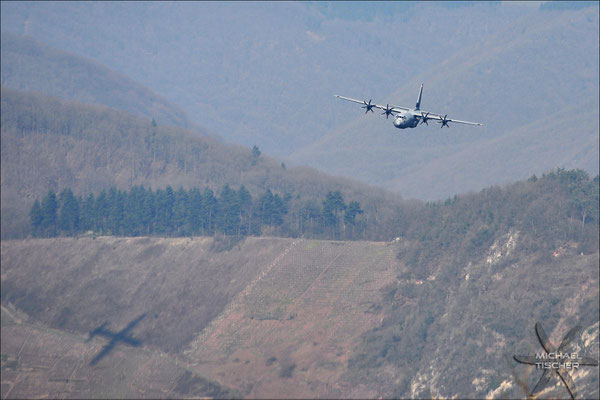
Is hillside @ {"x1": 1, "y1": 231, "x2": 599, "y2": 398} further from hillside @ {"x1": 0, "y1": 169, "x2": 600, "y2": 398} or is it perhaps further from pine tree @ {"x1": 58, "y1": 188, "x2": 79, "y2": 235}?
pine tree @ {"x1": 58, "y1": 188, "x2": 79, "y2": 235}

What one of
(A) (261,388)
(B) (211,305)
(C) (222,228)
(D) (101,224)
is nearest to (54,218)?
(D) (101,224)

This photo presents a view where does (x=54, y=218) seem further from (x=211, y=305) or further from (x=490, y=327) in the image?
(x=490, y=327)

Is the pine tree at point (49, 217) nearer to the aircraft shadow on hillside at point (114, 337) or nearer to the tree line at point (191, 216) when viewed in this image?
the tree line at point (191, 216)

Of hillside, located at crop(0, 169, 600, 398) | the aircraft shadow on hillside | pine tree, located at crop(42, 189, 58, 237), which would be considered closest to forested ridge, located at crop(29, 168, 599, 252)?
pine tree, located at crop(42, 189, 58, 237)

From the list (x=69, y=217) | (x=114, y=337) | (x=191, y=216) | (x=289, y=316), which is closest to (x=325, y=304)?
(x=289, y=316)

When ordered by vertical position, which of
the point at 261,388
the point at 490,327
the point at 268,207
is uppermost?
the point at 268,207

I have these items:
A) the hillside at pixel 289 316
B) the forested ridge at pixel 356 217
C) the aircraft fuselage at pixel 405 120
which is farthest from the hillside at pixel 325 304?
the aircraft fuselage at pixel 405 120

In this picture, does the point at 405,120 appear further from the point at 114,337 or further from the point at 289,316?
the point at 114,337
